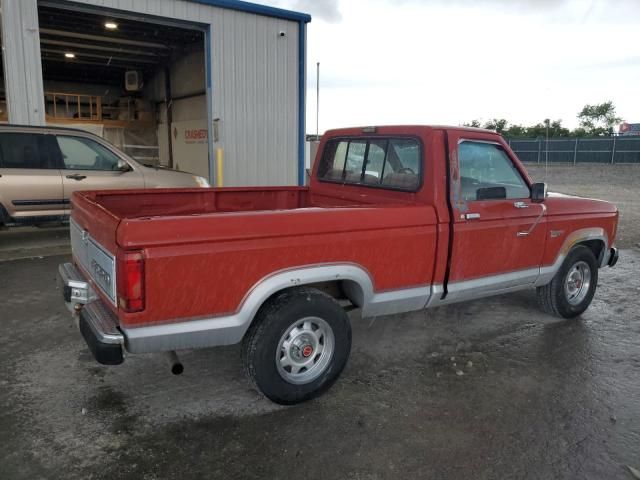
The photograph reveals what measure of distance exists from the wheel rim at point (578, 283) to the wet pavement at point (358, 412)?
1.26 feet

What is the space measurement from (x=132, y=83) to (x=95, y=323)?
16.6 m

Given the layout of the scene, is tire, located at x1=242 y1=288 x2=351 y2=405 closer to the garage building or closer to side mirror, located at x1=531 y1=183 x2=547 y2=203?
side mirror, located at x1=531 y1=183 x2=547 y2=203

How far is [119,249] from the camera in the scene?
8.94 ft

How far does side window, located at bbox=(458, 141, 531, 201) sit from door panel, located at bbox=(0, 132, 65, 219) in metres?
6.19

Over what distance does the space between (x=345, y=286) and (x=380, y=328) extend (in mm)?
1440

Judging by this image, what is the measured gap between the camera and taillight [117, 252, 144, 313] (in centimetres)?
267

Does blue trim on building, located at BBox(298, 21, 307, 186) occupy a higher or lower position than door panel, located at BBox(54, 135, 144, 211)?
higher

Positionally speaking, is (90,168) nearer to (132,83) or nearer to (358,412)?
(358,412)

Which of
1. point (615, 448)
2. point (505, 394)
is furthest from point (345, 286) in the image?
point (615, 448)

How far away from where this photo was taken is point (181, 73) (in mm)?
15359

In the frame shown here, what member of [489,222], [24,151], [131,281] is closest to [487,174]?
[489,222]

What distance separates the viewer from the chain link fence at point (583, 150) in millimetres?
31016

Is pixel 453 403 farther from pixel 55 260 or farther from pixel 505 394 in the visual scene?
pixel 55 260

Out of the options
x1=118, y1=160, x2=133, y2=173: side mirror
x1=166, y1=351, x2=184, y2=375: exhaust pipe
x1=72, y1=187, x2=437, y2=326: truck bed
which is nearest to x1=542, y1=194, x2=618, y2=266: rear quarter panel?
x1=72, y1=187, x2=437, y2=326: truck bed
